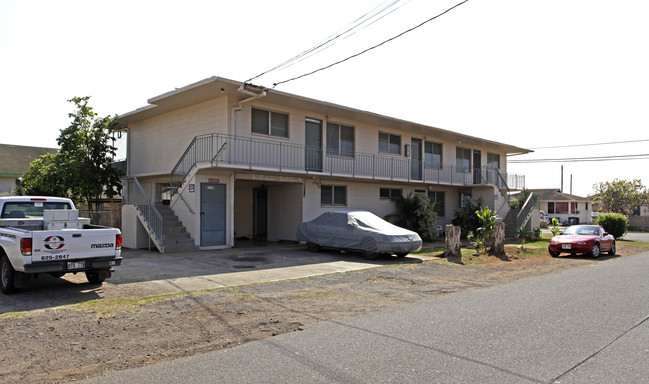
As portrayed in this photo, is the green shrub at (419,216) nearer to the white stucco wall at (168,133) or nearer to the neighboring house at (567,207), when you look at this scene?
the white stucco wall at (168,133)

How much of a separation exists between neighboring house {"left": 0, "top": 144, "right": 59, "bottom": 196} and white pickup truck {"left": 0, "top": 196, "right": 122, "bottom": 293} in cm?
1884

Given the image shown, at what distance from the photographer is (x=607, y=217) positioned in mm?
29281

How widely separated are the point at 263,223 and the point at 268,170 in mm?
5178

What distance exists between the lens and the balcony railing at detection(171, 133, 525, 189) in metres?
16.7

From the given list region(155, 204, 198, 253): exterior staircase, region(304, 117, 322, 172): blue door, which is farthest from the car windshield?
region(155, 204, 198, 253): exterior staircase

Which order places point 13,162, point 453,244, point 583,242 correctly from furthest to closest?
point 13,162 → point 583,242 → point 453,244

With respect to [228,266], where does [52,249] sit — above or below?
above

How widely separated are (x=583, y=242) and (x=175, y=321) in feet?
52.5

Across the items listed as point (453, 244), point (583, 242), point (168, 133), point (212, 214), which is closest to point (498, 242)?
point (453, 244)

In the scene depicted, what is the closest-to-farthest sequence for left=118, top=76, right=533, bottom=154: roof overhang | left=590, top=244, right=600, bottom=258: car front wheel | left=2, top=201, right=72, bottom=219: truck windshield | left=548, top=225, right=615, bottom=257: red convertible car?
left=2, top=201, right=72, bottom=219: truck windshield → left=118, top=76, right=533, bottom=154: roof overhang → left=548, top=225, right=615, bottom=257: red convertible car → left=590, top=244, right=600, bottom=258: car front wheel

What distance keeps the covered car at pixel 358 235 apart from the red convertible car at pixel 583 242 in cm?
644

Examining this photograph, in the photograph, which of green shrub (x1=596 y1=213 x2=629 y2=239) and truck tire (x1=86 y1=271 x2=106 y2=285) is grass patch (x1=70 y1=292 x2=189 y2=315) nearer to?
truck tire (x1=86 y1=271 x2=106 y2=285)

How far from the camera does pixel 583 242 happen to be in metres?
17.5

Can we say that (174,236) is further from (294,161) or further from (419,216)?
(419,216)
